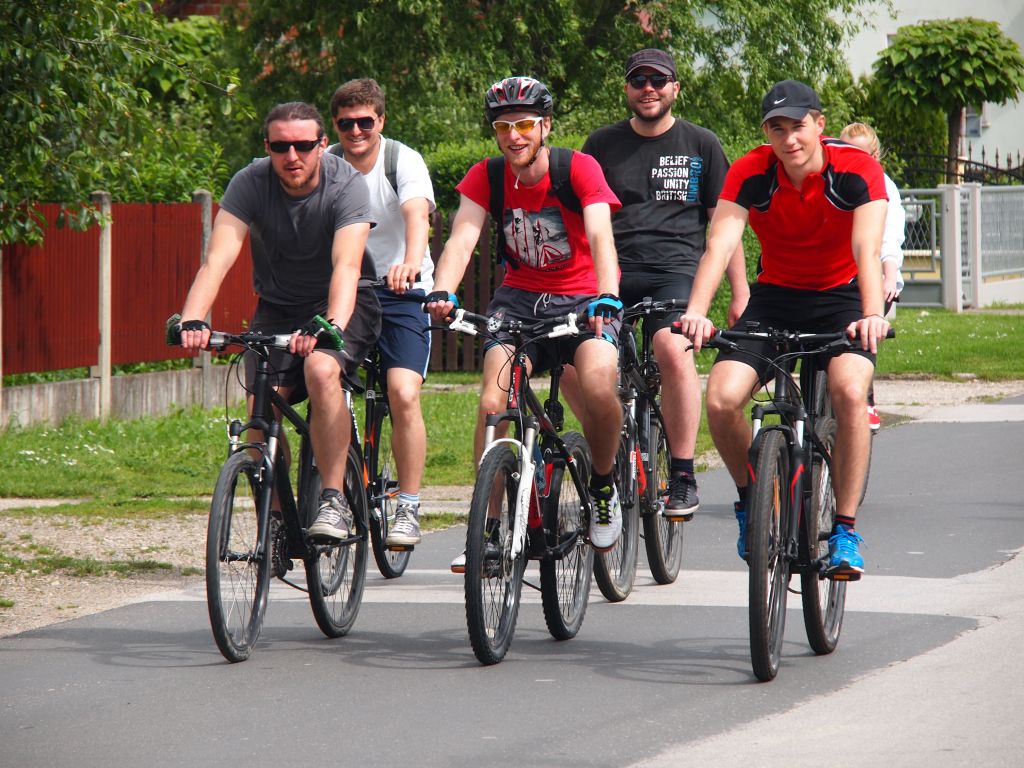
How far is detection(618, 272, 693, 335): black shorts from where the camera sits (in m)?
7.95

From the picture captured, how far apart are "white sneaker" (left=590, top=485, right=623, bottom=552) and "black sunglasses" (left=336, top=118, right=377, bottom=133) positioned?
6.36 feet

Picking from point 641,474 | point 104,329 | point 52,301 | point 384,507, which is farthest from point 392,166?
point 104,329

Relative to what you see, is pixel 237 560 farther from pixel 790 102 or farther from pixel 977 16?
pixel 977 16

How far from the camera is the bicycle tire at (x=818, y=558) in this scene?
5.84 meters

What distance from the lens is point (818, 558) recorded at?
19.4 feet

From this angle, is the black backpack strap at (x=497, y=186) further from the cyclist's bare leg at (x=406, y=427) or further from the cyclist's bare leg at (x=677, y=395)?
the cyclist's bare leg at (x=677, y=395)

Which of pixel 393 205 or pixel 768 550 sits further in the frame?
pixel 393 205

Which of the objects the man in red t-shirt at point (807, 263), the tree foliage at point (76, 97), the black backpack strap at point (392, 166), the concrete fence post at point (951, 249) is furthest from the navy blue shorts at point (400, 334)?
the concrete fence post at point (951, 249)

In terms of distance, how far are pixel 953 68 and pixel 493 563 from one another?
27917mm

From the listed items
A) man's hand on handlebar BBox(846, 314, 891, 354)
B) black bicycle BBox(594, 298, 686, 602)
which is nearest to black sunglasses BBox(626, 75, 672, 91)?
black bicycle BBox(594, 298, 686, 602)

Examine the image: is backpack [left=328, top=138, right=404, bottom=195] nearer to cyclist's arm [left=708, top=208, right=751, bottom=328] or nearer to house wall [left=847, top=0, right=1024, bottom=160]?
cyclist's arm [left=708, top=208, right=751, bottom=328]

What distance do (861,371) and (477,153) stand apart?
11624mm

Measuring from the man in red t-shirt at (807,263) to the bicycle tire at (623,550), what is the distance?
2.15ft

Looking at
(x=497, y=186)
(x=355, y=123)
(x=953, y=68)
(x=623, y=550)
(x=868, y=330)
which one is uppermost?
→ (x=953, y=68)
